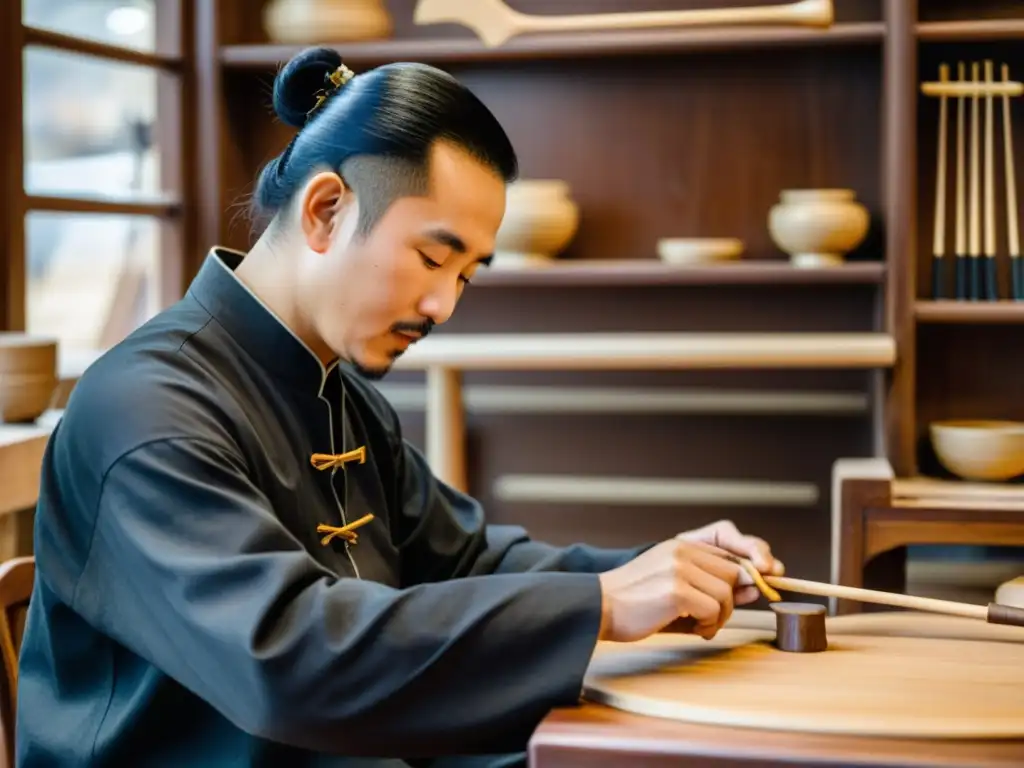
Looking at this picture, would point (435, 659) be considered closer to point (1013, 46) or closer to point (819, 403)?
point (819, 403)

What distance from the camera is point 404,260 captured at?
59.0 inches

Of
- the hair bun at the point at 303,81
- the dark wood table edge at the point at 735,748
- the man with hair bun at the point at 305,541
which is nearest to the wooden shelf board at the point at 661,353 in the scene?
the man with hair bun at the point at 305,541

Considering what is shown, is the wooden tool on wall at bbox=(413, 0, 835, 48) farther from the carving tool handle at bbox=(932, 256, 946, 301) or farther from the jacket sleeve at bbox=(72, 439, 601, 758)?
the jacket sleeve at bbox=(72, 439, 601, 758)

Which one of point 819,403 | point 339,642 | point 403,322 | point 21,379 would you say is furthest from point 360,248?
point 819,403

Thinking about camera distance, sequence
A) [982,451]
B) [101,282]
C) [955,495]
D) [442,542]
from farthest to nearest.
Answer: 1. [101,282]
2. [982,451]
3. [955,495]
4. [442,542]

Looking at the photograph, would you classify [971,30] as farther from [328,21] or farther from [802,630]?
[802,630]

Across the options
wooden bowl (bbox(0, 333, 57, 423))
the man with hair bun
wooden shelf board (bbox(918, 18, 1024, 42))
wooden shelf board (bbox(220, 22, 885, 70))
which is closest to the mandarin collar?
the man with hair bun

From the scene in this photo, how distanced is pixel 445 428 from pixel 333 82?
72.4 inches

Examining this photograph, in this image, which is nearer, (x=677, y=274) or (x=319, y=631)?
(x=319, y=631)

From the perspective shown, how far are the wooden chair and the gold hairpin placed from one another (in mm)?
643

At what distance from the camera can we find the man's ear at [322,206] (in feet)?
4.95

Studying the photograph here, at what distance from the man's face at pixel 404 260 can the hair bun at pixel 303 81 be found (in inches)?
8.0

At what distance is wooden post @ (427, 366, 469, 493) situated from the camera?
3383 millimetres

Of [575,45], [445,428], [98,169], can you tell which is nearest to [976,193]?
[575,45]
